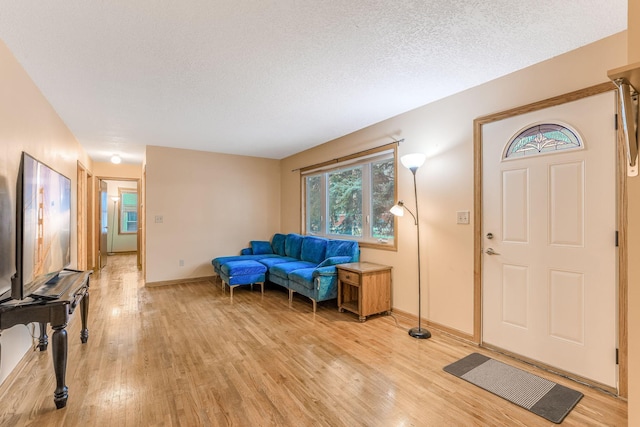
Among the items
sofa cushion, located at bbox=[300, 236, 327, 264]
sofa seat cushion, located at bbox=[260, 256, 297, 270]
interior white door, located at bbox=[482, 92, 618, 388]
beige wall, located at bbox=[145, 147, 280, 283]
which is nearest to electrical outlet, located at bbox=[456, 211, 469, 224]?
interior white door, located at bbox=[482, 92, 618, 388]

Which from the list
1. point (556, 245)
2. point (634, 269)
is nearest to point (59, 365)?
point (634, 269)

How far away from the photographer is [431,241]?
323cm

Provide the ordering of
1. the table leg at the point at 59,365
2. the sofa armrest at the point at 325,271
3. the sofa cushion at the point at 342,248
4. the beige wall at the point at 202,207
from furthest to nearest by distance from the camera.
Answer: the beige wall at the point at 202,207
the sofa cushion at the point at 342,248
the sofa armrest at the point at 325,271
the table leg at the point at 59,365

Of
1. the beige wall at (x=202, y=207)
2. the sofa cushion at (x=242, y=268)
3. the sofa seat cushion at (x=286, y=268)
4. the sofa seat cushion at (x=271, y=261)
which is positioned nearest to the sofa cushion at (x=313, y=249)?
the sofa seat cushion at (x=286, y=268)

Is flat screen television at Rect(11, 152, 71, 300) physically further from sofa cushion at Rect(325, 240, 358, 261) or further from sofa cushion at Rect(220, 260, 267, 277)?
sofa cushion at Rect(325, 240, 358, 261)

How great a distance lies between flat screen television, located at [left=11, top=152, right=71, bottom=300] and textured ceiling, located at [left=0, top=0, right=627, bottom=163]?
0.85 m

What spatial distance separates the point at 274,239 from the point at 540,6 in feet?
16.7

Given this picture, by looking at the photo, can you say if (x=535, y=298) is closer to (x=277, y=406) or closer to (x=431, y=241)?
(x=431, y=241)

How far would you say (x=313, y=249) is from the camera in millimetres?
4750

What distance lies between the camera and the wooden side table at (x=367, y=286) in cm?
344

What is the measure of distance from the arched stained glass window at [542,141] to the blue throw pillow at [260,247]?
4.37 m

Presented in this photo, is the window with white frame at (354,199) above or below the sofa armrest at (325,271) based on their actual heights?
above

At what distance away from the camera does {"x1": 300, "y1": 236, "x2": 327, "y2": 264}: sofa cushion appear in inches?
181

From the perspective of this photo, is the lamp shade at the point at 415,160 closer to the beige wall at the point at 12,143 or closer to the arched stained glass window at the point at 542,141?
the arched stained glass window at the point at 542,141
